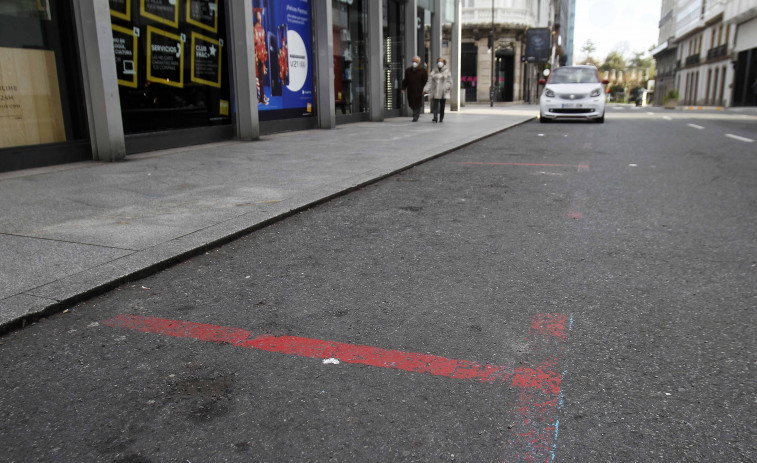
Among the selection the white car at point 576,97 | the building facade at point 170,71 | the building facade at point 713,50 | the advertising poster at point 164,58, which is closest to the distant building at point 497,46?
the building facade at point 713,50

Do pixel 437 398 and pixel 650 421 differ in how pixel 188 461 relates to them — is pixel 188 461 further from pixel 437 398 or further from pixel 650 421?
pixel 650 421

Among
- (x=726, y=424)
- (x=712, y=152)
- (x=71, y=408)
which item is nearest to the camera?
(x=726, y=424)

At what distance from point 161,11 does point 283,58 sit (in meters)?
4.03

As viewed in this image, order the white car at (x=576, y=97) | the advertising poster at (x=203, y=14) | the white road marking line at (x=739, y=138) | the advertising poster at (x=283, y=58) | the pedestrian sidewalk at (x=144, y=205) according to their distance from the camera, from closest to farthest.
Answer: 1. the pedestrian sidewalk at (x=144, y=205)
2. the advertising poster at (x=203, y=14)
3. the white road marking line at (x=739, y=138)
4. the advertising poster at (x=283, y=58)
5. the white car at (x=576, y=97)

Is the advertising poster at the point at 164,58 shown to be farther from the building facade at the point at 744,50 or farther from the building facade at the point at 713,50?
the building facade at the point at 744,50

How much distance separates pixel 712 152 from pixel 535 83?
51.8 m

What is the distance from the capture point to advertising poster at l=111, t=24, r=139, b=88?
8716 millimetres

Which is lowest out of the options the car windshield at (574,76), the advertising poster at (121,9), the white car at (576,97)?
the white car at (576,97)

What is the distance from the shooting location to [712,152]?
9977 millimetres

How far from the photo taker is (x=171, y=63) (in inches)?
393

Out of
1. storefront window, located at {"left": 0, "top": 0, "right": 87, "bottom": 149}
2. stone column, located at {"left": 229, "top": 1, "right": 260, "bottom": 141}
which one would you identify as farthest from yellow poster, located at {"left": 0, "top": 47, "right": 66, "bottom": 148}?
stone column, located at {"left": 229, "top": 1, "right": 260, "bottom": 141}


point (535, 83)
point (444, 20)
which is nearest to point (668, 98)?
point (535, 83)

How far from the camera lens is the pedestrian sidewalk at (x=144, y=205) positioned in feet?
11.1

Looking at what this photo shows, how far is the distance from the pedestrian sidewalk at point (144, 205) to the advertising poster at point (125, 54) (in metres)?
1.22
